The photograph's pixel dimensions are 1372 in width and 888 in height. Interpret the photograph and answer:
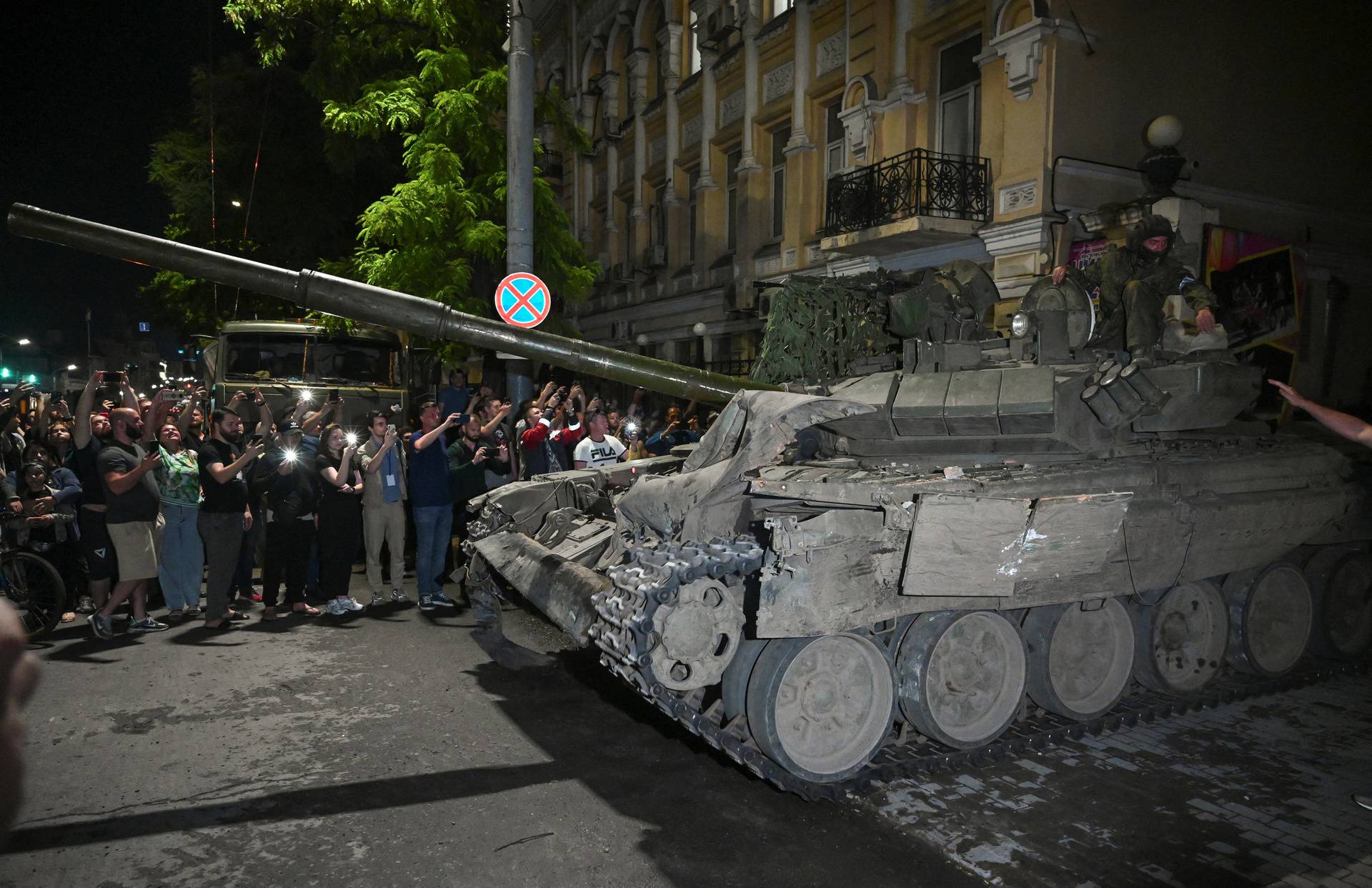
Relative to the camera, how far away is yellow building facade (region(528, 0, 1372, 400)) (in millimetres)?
12336

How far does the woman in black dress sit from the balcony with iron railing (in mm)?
8550

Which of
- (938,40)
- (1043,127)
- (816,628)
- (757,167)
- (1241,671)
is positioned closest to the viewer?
(816,628)

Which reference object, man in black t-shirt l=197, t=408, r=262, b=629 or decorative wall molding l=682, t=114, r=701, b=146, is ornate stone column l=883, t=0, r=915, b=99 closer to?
decorative wall molding l=682, t=114, r=701, b=146

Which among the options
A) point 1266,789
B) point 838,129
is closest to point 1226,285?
point 838,129

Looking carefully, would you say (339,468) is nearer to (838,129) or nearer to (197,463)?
(197,463)

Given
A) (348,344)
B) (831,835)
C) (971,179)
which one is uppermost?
(971,179)

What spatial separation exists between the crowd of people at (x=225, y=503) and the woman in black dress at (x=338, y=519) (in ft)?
0.05

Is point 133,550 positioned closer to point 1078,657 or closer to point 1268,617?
point 1078,657

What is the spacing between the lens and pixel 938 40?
1398 cm

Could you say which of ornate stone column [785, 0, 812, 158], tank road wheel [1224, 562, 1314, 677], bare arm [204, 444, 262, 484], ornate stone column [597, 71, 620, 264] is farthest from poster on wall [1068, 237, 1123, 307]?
ornate stone column [597, 71, 620, 264]

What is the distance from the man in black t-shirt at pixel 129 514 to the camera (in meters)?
7.51

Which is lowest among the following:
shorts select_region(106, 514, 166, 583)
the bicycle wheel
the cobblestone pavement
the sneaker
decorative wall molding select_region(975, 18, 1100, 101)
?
the cobblestone pavement

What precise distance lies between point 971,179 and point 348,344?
9431mm

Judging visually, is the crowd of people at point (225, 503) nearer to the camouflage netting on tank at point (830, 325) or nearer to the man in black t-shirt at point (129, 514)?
the man in black t-shirt at point (129, 514)
